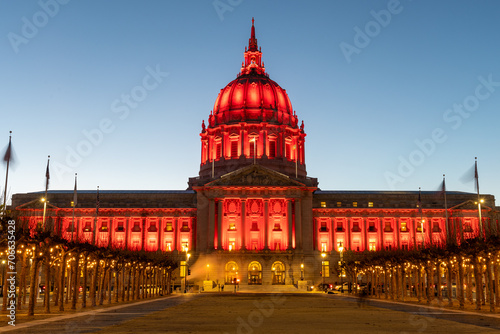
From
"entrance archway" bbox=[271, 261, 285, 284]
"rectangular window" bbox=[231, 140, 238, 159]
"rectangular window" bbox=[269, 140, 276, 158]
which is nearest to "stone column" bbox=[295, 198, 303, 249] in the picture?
"entrance archway" bbox=[271, 261, 285, 284]

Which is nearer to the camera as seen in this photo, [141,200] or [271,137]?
[141,200]

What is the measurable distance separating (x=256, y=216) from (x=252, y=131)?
96.4 feet

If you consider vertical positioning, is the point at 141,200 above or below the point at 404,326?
above

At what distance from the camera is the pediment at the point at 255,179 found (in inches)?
4902

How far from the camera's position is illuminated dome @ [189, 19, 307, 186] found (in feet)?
477

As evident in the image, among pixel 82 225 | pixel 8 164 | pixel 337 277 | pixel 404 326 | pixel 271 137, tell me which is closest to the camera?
→ pixel 404 326

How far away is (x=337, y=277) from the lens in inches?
4838

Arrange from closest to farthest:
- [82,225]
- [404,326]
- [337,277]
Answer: [404,326] < [337,277] < [82,225]

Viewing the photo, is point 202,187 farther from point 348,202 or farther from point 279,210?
point 348,202

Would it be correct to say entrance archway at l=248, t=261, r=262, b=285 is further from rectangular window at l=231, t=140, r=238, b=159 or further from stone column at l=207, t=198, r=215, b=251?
rectangular window at l=231, t=140, r=238, b=159

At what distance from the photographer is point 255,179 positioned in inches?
4919

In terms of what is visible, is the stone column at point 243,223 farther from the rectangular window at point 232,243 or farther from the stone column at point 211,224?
the stone column at point 211,224

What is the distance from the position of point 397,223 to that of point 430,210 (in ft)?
26.4

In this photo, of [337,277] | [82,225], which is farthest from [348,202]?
→ [82,225]
